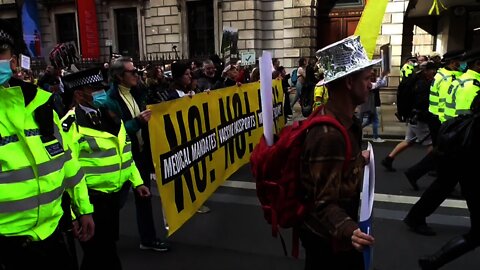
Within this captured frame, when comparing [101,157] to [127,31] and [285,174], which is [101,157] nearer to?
[285,174]

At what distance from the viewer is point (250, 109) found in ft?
20.4

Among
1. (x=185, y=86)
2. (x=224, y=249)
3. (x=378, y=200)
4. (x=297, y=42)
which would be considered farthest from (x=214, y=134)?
(x=297, y=42)

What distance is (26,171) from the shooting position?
1997mm

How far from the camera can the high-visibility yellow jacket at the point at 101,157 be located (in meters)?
3.05

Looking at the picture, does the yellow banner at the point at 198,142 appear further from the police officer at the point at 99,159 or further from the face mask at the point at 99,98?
the police officer at the point at 99,159

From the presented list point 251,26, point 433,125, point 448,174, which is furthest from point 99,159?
point 251,26

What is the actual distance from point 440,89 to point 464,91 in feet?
2.42

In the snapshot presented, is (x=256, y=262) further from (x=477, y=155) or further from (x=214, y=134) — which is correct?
(x=477, y=155)

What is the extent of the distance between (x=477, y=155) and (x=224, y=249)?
7.87ft

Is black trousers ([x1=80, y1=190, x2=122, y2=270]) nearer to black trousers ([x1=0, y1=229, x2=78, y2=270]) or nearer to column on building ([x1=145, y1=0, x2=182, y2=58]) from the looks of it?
black trousers ([x1=0, y1=229, x2=78, y2=270])

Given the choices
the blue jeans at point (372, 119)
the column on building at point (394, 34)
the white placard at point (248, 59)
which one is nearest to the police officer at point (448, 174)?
the blue jeans at point (372, 119)

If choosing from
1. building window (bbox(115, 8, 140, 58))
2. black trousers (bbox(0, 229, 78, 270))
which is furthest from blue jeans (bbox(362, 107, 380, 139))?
building window (bbox(115, 8, 140, 58))

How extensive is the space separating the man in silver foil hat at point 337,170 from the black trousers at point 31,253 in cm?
120

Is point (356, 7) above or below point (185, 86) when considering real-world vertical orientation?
above
